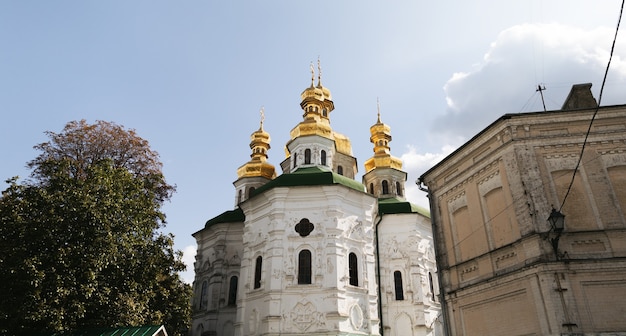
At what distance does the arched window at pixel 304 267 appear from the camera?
1969cm

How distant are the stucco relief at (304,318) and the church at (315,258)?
0.14 ft

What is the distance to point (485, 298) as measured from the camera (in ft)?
36.3

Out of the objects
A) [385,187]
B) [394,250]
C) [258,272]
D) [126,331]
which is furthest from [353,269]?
[126,331]

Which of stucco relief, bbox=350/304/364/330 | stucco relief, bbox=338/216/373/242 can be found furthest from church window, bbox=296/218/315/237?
stucco relief, bbox=350/304/364/330

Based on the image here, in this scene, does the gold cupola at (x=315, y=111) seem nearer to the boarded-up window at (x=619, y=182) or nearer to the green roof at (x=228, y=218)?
the green roof at (x=228, y=218)

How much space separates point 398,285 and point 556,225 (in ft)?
50.4

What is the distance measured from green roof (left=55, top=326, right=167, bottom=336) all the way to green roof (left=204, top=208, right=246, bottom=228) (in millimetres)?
13293

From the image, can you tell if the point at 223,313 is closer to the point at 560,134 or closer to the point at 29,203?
the point at 29,203

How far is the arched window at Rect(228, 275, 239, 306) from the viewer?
2478cm

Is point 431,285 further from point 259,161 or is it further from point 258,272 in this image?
point 259,161

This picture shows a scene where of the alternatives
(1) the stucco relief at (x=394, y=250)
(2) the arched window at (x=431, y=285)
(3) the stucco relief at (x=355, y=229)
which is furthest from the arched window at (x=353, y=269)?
(2) the arched window at (x=431, y=285)

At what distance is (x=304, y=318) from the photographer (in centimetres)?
1873

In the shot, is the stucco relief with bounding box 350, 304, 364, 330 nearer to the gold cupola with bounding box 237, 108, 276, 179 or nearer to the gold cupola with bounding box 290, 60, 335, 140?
the gold cupola with bounding box 290, 60, 335, 140

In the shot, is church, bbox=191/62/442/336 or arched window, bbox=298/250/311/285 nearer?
church, bbox=191/62/442/336
